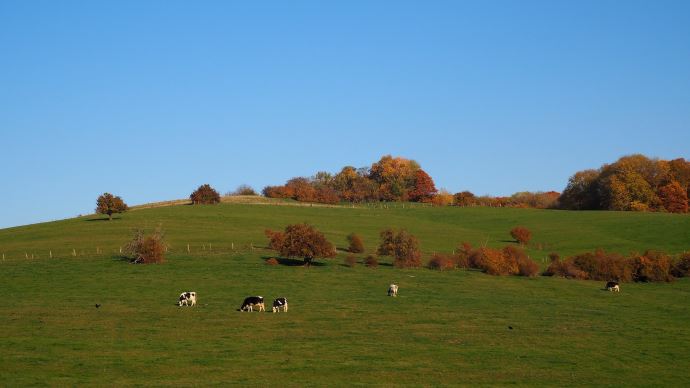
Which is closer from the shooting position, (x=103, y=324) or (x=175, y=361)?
(x=175, y=361)

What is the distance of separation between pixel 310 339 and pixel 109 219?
7103cm

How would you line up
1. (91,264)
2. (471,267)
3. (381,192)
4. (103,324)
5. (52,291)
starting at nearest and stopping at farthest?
(103,324) < (52,291) < (91,264) < (471,267) < (381,192)

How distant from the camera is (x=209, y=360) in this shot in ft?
106

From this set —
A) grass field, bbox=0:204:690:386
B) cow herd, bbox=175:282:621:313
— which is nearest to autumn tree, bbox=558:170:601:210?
grass field, bbox=0:204:690:386

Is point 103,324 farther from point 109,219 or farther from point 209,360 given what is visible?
point 109,219

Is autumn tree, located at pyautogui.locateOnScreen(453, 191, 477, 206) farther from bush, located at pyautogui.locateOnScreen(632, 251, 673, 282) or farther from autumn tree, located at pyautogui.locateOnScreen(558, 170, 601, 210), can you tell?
bush, located at pyautogui.locateOnScreen(632, 251, 673, 282)

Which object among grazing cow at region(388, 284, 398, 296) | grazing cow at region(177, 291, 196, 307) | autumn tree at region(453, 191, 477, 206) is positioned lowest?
grazing cow at region(388, 284, 398, 296)

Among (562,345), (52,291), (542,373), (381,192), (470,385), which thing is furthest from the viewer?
(381,192)

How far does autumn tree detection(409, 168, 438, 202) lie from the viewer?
570 ft

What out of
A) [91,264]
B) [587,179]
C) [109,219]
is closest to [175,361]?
[91,264]

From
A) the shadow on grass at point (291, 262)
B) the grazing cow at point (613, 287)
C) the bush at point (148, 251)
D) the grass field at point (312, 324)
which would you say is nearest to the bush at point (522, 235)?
the grass field at point (312, 324)

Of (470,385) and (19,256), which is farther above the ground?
(19,256)

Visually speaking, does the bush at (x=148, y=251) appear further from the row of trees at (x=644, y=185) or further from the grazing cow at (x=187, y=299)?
the row of trees at (x=644, y=185)

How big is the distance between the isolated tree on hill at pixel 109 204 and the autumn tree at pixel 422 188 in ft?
277
